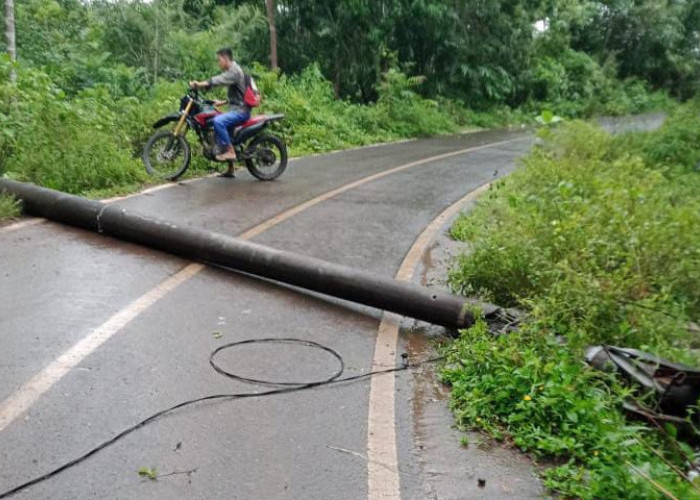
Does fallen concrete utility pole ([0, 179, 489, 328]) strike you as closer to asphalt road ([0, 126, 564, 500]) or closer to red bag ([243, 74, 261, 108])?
asphalt road ([0, 126, 564, 500])

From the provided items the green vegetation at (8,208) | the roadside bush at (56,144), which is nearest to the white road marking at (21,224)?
the green vegetation at (8,208)

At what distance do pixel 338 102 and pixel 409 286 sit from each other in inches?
627

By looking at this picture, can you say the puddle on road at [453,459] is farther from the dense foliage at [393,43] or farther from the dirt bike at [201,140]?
the dense foliage at [393,43]

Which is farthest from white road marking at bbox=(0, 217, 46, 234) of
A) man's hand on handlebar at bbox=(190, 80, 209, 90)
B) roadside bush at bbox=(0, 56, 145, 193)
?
man's hand on handlebar at bbox=(190, 80, 209, 90)

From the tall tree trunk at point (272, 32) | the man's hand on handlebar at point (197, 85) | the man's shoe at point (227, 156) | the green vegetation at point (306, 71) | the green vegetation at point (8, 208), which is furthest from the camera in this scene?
the tall tree trunk at point (272, 32)

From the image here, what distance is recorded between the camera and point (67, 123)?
1096 cm

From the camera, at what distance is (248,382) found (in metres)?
4.95

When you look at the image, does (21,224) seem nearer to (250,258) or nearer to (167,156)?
(250,258)

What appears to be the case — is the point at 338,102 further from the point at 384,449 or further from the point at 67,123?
the point at 384,449

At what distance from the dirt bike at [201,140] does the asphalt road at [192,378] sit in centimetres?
263

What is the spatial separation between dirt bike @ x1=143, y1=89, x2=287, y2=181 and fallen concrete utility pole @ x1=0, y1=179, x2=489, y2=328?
306 centimetres

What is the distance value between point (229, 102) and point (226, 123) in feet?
1.44

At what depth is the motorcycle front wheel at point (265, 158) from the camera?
12224mm

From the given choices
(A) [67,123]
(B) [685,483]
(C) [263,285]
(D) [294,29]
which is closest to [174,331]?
(C) [263,285]
